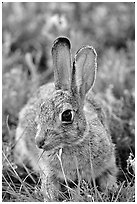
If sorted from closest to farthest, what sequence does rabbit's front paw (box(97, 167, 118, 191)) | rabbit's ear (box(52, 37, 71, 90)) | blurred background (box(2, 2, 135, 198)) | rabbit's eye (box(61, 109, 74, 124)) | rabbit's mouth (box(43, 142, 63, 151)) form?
rabbit's mouth (box(43, 142, 63, 151))
rabbit's eye (box(61, 109, 74, 124))
rabbit's ear (box(52, 37, 71, 90))
rabbit's front paw (box(97, 167, 118, 191))
blurred background (box(2, 2, 135, 198))

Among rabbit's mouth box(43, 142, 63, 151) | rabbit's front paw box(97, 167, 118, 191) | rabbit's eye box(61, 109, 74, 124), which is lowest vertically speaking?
rabbit's front paw box(97, 167, 118, 191)

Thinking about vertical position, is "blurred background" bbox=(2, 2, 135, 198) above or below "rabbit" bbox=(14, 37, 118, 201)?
above

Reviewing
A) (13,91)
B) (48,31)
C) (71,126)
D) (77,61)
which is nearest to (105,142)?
(71,126)

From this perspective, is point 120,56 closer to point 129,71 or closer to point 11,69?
point 129,71

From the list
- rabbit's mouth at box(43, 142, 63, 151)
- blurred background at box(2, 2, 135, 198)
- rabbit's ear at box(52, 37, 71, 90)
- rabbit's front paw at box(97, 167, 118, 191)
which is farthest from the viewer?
blurred background at box(2, 2, 135, 198)

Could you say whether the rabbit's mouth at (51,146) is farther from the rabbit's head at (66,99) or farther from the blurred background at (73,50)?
the blurred background at (73,50)

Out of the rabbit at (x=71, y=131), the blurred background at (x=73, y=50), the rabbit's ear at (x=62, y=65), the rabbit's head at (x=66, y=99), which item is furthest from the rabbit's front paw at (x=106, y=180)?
the rabbit's ear at (x=62, y=65)

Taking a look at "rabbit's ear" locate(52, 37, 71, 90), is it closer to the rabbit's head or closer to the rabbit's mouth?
the rabbit's head

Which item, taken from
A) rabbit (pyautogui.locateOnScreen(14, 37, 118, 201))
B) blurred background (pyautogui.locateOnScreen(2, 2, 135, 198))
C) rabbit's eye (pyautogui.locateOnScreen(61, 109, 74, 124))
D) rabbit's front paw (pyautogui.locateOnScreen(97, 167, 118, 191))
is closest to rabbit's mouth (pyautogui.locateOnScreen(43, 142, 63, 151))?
rabbit (pyautogui.locateOnScreen(14, 37, 118, 201))

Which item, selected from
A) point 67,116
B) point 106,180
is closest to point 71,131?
point 67,116
